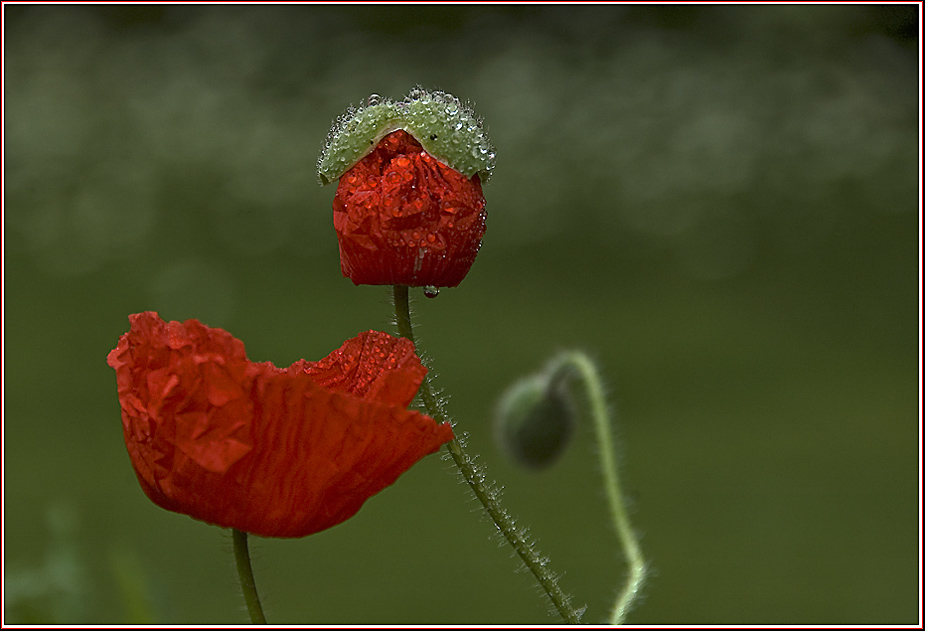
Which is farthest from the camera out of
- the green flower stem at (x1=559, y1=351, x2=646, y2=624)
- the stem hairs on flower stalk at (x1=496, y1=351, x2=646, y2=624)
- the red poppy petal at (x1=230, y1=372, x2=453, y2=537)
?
the stem hairs on flower stalk at (x1=496, y1=351, x2=646, y2=624)

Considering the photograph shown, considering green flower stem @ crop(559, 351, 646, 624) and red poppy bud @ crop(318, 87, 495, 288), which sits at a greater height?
red poppy bud @ crop(318, 87, 495, 288)

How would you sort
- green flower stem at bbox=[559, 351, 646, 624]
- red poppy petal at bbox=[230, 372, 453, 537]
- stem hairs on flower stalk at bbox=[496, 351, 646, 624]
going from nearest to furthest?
red poppy petal at bbox=[230, 372, 453, 537] < green flower stem at bbox=[559, 351, 646, 624] < stem hairs on flower stalk at bbox=[496, 351, 646, 624]

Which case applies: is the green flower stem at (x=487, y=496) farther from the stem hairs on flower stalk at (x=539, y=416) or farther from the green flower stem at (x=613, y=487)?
the stem hairs on flower stalk at (x=539, y=416)

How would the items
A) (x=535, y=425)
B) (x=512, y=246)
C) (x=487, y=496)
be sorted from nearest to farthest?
(x=487, y=496) < (x=535, y=425) < (x=512, y=246)

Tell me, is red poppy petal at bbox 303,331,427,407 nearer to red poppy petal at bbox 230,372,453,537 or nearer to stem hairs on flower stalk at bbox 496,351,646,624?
red poppy petal at bbox 230,372,453,537

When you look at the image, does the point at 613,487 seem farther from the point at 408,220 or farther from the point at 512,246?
the point at 512,246

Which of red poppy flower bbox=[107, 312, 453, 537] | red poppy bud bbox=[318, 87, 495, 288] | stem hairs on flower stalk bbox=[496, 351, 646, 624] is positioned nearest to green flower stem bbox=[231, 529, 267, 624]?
red poppy flower bbox=[107, 312, 453, 537]

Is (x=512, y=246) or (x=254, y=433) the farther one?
(x=512, y=246)

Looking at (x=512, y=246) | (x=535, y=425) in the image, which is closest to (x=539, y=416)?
(x=535, y=425)
